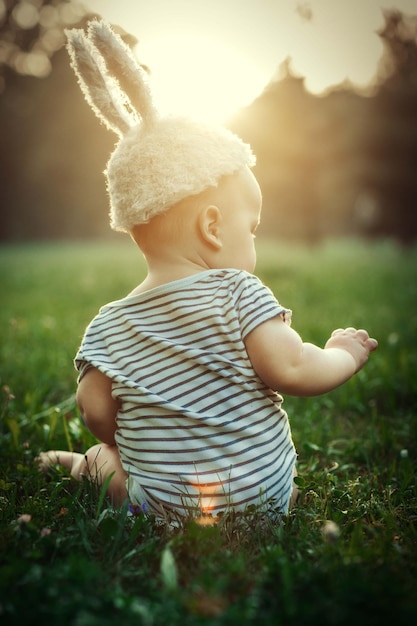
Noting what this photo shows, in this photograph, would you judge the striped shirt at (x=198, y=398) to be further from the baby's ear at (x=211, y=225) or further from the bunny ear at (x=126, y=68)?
the bunny ear at (x=126, y=68)

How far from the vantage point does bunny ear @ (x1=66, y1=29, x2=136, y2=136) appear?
190 cm

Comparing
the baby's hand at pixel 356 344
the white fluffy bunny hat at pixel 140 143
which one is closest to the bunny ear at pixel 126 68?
the white fluffy bunny hat at pixel 140 143

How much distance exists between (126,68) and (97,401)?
3.55 feet

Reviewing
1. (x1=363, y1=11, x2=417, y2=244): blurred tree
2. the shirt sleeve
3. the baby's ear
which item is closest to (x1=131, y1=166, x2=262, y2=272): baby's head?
the baby's ear

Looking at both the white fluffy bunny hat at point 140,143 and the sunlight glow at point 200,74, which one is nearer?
the white fluffy bunny hat at point 140,143

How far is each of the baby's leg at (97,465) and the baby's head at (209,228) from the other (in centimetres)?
70

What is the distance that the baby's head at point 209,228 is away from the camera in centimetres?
180

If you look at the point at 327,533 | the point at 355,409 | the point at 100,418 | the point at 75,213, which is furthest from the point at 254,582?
the point at 75,213

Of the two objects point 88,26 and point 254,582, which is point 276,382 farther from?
point 88,26

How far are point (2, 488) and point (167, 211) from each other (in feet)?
3.65

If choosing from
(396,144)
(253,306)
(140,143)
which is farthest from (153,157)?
(396,144)

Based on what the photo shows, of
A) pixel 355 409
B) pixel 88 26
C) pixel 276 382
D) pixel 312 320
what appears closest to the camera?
pixel 276 382

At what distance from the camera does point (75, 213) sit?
32688 mm

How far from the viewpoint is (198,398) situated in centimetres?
171
